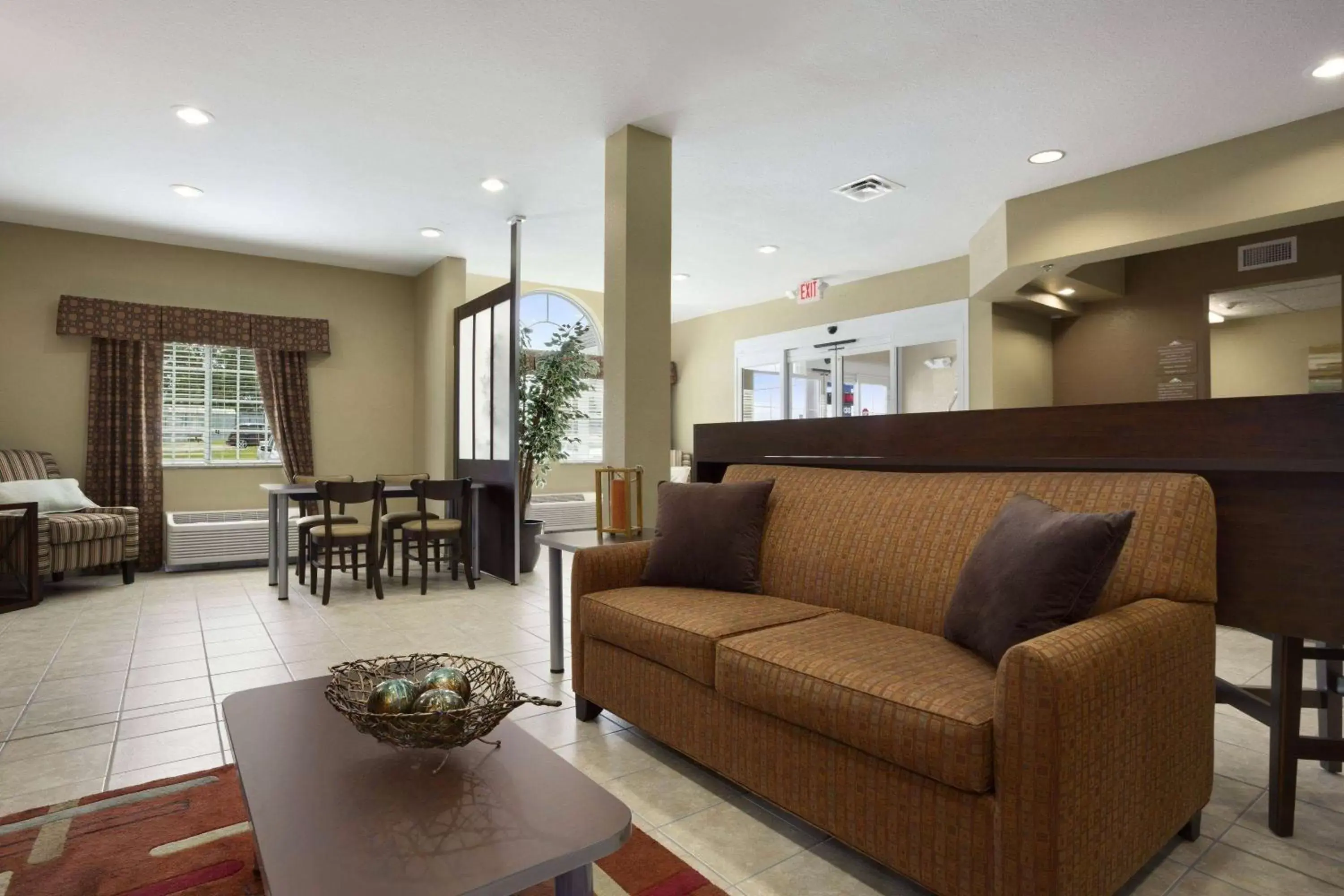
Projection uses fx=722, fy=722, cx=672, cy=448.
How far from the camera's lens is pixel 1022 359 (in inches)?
→ 258

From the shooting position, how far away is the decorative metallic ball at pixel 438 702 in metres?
1.37

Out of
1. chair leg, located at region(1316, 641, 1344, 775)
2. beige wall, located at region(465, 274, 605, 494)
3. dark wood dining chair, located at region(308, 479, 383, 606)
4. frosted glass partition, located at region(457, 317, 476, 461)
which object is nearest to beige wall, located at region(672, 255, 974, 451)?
beige wall, located at region(465, 274, 605, 494)

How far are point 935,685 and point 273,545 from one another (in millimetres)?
5240

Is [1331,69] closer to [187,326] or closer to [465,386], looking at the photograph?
[465,386]

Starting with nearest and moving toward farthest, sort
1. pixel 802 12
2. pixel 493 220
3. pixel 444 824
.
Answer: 1. pixel 444 824
2. pixel 802 12
3. pixel 493 220

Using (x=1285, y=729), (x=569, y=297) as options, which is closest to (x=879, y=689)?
(x=1285, y=729)

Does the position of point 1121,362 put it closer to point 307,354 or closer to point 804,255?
point 804,255

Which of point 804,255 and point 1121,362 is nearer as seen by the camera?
point 1121,362

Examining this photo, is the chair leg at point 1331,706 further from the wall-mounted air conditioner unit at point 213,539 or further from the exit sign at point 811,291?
the wall-mounted air conditioner unit at point 213,539

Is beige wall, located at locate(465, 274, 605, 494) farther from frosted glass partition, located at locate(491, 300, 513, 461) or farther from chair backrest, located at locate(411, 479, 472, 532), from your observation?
chair backrest, located at locate(411, 479, 472, 532)

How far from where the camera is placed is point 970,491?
2.23 meters

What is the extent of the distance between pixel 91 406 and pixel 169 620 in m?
2.68

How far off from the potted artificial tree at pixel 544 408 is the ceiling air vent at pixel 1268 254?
5036 millimetres

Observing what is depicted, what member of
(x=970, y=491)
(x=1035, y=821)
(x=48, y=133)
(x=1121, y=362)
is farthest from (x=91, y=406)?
(x=1121, y=362)
